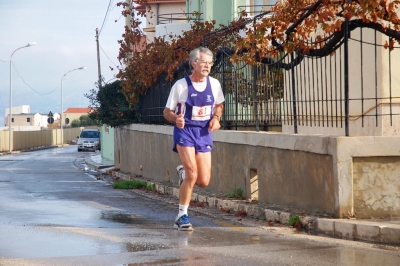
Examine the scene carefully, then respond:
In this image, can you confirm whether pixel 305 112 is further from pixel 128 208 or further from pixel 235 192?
pixel 128 208

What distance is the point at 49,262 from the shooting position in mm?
6445

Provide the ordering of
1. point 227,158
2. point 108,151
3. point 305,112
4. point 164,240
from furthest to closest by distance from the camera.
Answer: point 108,151, point 227,158, point 305,112, point 164,240

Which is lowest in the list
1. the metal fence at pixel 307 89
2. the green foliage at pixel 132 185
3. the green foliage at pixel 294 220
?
the green foliage at pixel 132 185

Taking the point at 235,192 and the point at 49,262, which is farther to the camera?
the point at 235,192

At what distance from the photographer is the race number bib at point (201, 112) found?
28.7 ft

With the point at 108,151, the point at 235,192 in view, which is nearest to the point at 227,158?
the point at 235,192

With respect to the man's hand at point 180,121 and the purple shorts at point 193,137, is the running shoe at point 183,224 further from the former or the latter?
the man's hand at point 180,121

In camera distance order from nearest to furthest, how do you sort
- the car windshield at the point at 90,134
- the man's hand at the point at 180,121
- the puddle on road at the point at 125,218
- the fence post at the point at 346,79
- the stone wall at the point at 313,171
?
the man's hand at the point at 180,121 < the stone wall at the point at 313,171 < the fence post at the point at 346,79 < the puddle on road at the point at 125,218 < the car windshield at the point at 90,134

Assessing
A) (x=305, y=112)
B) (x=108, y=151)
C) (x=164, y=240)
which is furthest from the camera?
(x=108, y=151)

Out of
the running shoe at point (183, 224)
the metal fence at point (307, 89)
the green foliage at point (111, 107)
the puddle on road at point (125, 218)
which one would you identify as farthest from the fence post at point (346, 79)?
the green foliage at point (111, 107)

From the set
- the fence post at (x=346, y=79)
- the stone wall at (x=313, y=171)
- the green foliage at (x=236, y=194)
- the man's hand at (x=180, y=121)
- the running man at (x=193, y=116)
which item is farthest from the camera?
the green foliage at (x=236, y=194)

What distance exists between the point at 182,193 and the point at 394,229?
242cm

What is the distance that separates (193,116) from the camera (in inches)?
345

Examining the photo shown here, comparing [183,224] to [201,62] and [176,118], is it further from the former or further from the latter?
[201,62]
